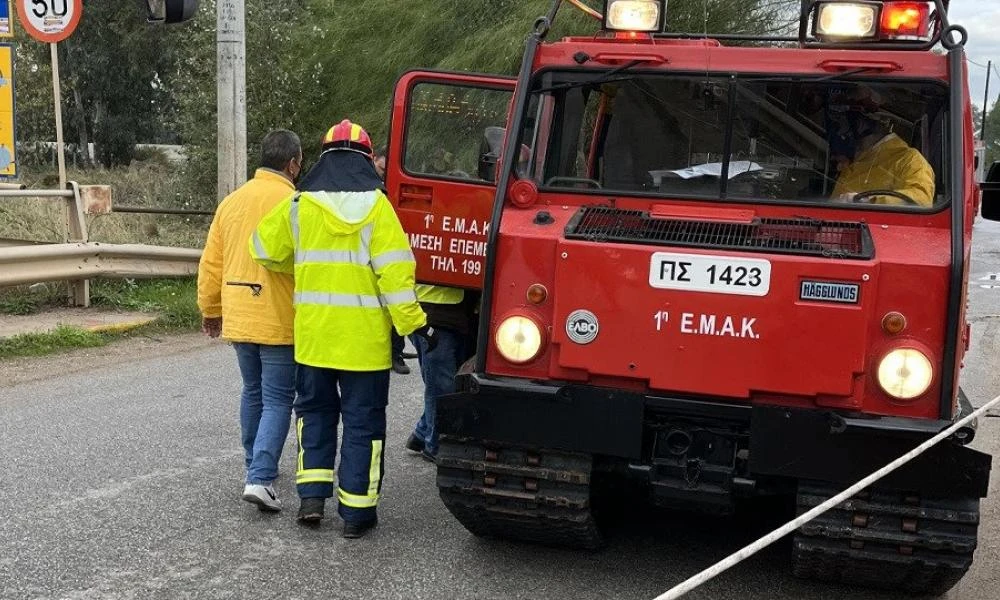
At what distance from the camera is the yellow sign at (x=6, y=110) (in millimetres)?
10430

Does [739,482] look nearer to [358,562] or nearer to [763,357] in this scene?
[763,357]

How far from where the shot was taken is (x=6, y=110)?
413 inches

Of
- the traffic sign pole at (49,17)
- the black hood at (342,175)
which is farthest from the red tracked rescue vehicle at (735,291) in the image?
the traffic sign pole at (49,17)

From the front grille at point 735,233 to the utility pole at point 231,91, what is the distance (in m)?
8.27

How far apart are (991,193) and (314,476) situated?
11.5 feet

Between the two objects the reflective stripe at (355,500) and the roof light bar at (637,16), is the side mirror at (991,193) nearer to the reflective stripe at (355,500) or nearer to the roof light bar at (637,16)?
the roof light bar at (637,16)

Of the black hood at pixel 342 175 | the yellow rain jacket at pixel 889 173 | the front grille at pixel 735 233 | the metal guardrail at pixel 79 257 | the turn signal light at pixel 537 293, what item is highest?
the yellow rain jacket at pixel 889 173

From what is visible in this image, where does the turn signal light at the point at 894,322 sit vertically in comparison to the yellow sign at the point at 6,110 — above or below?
below

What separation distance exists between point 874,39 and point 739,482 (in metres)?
2.11

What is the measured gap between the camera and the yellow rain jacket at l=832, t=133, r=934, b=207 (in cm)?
Result: 485

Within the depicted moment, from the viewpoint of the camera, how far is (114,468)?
20.0ft

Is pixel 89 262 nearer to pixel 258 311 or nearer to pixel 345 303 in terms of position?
pixel 258 311

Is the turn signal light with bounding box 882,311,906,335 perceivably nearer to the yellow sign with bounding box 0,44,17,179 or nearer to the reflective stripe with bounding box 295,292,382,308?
the reflective stripe with bounding box 295,292,382,308

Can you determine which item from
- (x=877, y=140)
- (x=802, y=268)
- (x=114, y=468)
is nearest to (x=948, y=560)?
(x=802, y=268)
